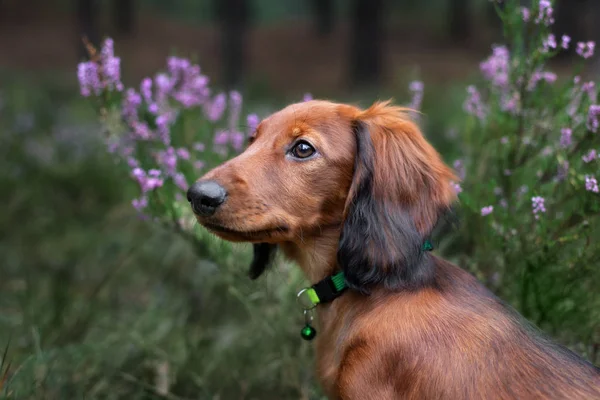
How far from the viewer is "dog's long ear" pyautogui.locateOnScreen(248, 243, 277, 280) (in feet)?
10.2

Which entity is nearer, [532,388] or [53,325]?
[532,388]

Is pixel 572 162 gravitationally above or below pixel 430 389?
above

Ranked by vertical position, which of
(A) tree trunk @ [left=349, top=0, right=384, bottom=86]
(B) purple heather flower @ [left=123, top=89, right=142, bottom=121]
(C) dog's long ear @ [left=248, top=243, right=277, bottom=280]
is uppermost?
(B) purple heather flower @ [left=123, top=89, right=142, bottom=121]

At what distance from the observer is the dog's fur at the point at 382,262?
2295mm

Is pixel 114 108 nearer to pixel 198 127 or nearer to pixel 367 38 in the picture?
pixel 198 127

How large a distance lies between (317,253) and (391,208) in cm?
43

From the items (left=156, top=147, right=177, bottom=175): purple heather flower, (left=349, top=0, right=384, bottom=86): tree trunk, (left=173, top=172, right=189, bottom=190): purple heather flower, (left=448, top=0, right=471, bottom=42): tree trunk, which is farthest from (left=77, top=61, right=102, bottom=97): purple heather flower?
(left=448, top=0, right=471, bottom=42): tree trunk

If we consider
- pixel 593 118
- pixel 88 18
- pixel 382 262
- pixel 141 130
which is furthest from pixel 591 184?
pixel 88 18

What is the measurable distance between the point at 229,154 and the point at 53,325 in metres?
1.57

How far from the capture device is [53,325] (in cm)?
409

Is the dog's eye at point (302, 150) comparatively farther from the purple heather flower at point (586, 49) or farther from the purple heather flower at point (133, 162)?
the purple heather flower at point (586, 49)

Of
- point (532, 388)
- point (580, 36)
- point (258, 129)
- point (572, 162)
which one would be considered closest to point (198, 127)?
point (258, 129)

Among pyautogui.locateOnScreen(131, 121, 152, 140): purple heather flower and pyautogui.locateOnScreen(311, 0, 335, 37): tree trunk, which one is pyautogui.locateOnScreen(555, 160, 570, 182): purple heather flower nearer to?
pyautogui.locateOnScreen(131, 121, 152, 140): purple heather flower

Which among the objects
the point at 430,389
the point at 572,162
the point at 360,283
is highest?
the point at 572,162
